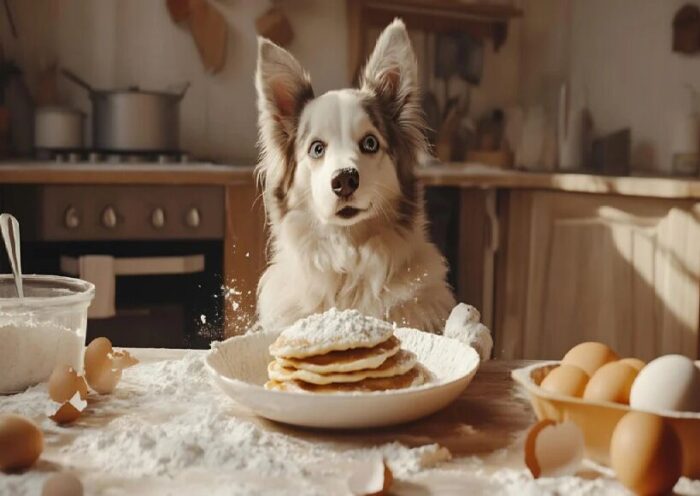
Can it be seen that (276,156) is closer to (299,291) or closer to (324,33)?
(299,291)

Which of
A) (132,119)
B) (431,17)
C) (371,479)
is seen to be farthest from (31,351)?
(431,17)

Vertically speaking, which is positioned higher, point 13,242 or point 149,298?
point 13,242

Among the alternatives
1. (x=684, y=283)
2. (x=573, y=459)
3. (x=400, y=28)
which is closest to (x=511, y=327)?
(x=684, y=283)

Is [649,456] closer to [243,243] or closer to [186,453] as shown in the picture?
[186,453]

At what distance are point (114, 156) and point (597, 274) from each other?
5.31ft

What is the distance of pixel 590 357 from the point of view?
2.60ft

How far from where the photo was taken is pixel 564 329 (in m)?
2.72

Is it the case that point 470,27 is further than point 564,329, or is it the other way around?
point 470,27

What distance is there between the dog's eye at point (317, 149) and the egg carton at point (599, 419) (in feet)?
3.89

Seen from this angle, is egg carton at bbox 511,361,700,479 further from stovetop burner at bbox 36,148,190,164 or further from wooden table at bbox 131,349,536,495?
stovetop burner at bbox 36,148,190,164

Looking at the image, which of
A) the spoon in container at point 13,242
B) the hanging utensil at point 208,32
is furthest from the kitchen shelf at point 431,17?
the spoon in container at point 13,242

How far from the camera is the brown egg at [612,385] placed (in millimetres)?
703

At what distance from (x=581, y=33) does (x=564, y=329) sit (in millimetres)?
1378

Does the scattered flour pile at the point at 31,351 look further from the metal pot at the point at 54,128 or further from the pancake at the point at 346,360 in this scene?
the metal pot at the point at 54,128
